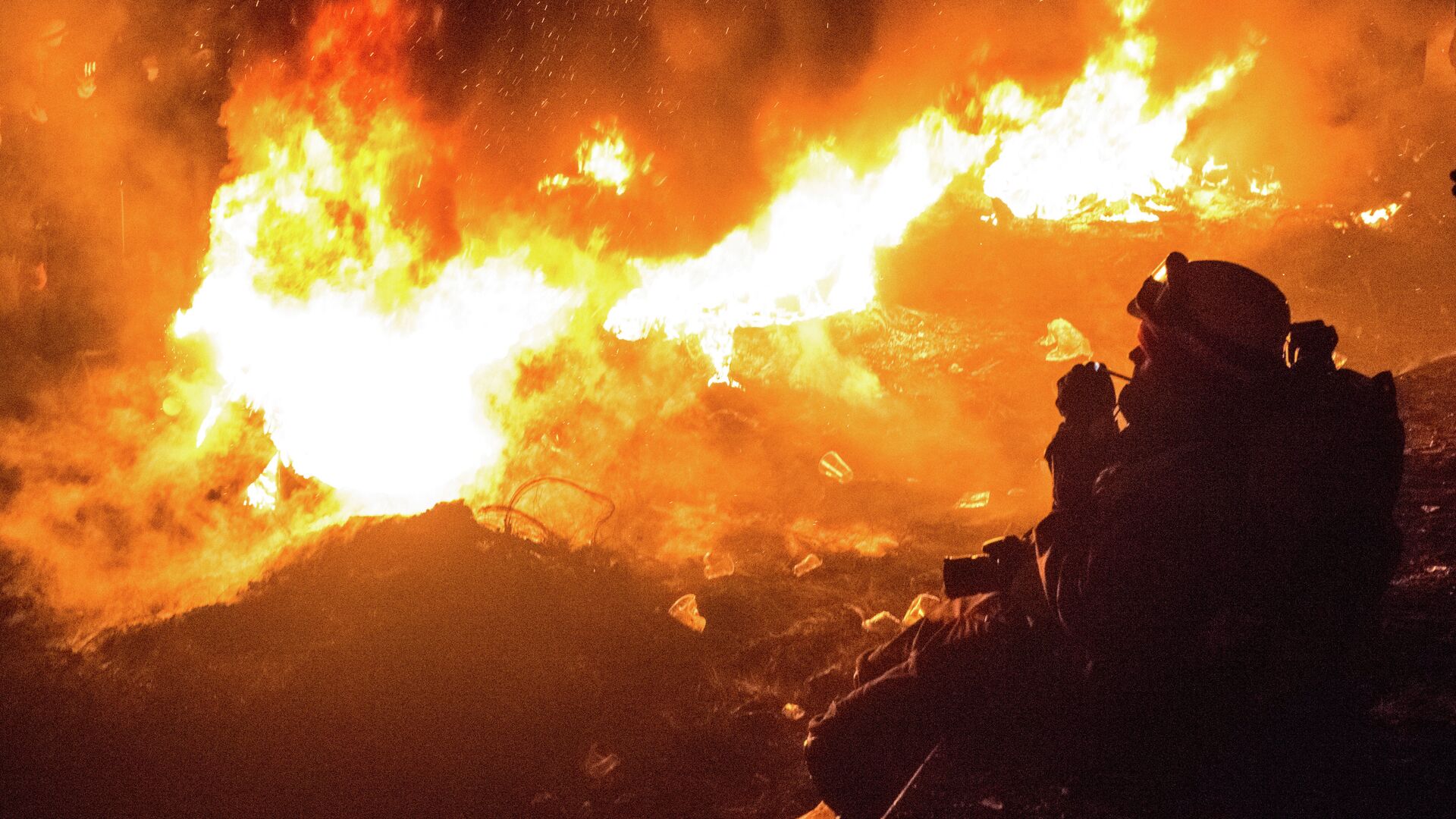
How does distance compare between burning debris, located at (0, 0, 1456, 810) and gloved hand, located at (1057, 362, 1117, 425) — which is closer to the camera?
gloved hand, located at (1057, 362, 1117, 425)

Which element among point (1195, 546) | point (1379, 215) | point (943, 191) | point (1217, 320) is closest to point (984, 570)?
point (1195, 546)

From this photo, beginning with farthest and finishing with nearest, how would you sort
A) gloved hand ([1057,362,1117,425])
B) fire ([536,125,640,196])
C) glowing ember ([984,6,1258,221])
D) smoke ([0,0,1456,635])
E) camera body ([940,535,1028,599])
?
glowing ember ([984,6,1258,221])
fire ([536,125,640,196])
smoke ([0,0,1456,635])
camera body ([940,535,1028,599])
gloved hand ([1057,362,1117,425])

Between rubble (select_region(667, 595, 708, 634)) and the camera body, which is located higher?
rubble (select_region(667, 595, 708, 634))

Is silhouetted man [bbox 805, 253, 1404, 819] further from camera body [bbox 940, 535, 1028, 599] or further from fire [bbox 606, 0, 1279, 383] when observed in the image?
fire [bbox 606, 0, 1279, 383]

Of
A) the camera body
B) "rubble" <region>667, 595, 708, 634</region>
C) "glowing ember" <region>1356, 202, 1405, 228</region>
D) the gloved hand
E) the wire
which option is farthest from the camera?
"glowing ember" <region>1356, 202, 1405, 228</region>

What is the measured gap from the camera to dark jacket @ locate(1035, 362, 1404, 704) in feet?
7.22

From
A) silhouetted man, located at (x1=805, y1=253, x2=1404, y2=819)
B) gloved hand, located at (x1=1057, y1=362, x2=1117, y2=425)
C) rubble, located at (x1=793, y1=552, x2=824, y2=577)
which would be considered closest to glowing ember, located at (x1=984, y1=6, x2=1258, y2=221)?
rubble, located at (x1=793, y1=552, x2=824, y2=577)

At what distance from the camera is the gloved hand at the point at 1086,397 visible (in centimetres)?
286

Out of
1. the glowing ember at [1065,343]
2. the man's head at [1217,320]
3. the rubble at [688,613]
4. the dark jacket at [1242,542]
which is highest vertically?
the glowing ember at [1065,343]

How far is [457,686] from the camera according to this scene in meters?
5.27

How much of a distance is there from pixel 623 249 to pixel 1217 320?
797 cm

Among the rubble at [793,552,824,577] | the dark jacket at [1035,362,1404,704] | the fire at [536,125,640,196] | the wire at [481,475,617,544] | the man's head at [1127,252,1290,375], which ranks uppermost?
the fire at [536,125,640,196]

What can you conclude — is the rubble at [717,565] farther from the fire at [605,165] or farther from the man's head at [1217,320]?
the fire at [605,165]

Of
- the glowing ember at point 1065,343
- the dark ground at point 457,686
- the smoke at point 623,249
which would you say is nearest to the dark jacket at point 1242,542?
the dark ground at point 457,686
